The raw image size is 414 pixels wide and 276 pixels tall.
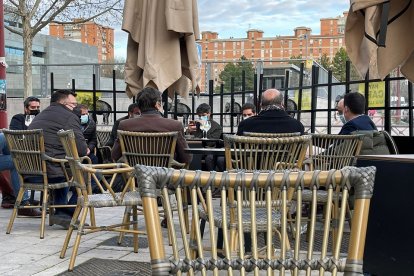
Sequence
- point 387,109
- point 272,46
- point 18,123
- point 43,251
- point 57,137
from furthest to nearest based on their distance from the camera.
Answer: point 272,46 → point 18,123 → point 387,109 → point 57,137 → point 43,251

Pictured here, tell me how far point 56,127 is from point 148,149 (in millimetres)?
1604

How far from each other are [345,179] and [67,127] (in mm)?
4530

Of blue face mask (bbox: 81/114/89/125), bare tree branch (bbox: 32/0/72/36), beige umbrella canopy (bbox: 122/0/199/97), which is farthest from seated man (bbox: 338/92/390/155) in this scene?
bare tree branch (bbox: 32/0/72/36)

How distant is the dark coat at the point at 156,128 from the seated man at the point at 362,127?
148 centimetres

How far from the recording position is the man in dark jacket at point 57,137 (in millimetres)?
5578

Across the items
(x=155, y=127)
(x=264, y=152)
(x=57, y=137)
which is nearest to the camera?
(x=264, y=152)

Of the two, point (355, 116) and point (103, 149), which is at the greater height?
point (355, 116)

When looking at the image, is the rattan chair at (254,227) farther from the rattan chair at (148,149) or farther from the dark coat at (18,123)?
the dark coat at (18,123)

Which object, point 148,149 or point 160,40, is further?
point 160,40

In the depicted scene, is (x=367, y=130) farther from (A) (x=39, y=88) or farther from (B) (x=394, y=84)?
(A) (x=39, y=88)

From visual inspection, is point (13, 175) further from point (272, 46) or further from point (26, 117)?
point (272, 46)

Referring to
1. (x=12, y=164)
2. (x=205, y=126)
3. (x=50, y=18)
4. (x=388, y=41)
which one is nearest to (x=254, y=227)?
(x=388, y=41)

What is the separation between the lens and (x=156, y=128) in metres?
4.75

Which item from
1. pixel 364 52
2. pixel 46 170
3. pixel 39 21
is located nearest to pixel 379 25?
pixel 364 52
